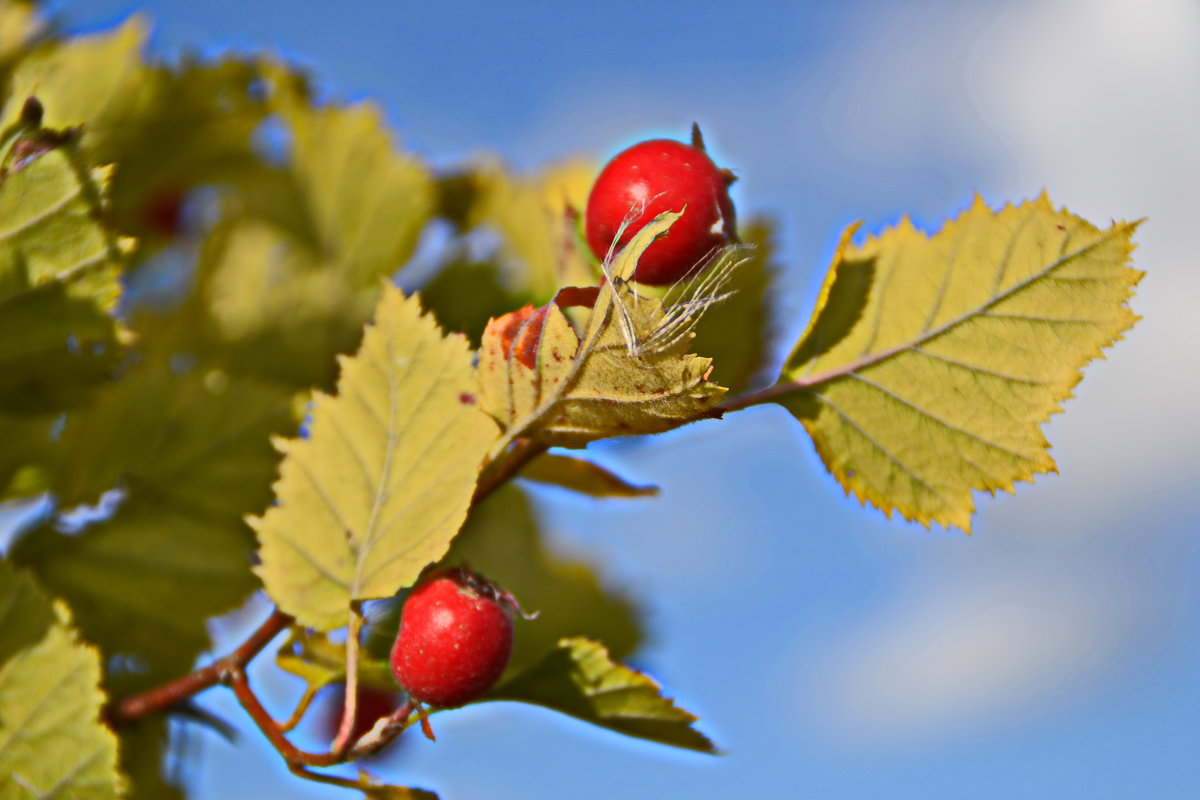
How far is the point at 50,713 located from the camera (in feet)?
3.57

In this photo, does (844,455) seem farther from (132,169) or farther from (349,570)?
(132,169)

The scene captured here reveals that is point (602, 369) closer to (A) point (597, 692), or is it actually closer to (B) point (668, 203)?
(B) point (668, 203)

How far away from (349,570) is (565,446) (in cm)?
23

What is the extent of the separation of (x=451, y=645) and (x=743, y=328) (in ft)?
1.87

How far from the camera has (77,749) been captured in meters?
1.07

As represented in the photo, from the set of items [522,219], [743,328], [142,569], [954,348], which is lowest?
[142,569]

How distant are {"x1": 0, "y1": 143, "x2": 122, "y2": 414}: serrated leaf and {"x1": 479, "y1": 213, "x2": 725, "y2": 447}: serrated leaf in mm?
447

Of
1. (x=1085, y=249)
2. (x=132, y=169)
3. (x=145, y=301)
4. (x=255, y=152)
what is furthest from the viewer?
(x=145, y=301)

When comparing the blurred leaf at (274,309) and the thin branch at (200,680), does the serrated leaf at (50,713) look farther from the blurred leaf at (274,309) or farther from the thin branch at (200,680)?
the blurred leaf at (274,309)

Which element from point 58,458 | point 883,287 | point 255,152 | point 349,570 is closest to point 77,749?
point 349,570

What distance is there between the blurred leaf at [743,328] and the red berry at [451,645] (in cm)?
44

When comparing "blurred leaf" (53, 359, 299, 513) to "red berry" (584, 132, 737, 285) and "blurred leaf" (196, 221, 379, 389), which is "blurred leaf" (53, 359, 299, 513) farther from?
"red berry" (584, 132, 737, 285)

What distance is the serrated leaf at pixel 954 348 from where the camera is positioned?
1006mm

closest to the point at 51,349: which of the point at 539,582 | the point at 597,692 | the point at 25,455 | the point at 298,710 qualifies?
the point at 25,455
